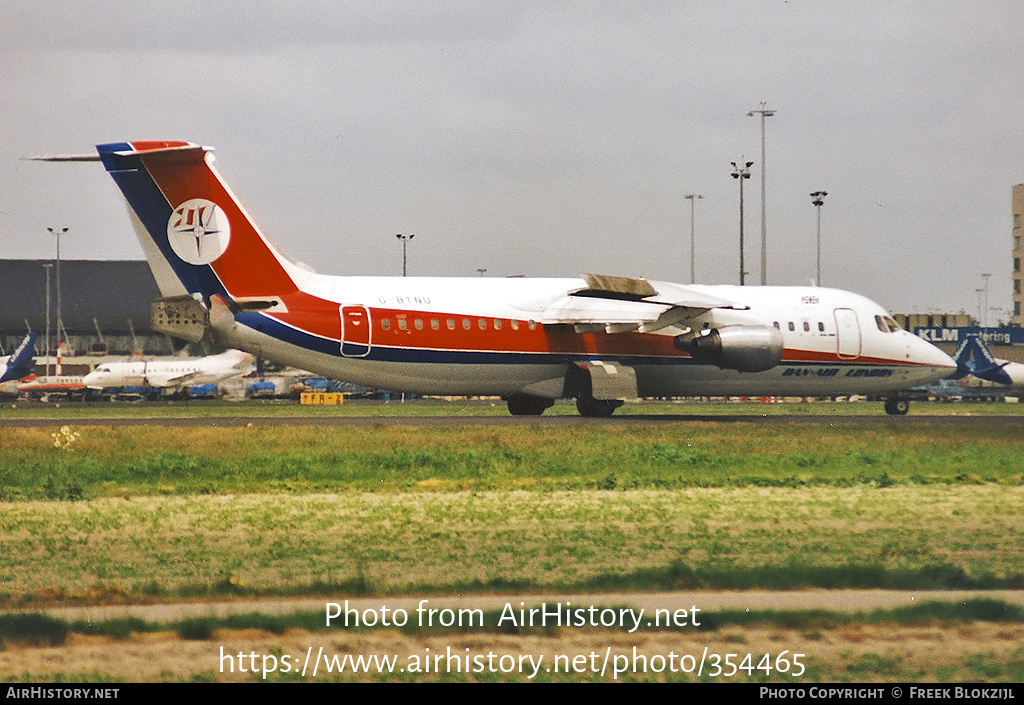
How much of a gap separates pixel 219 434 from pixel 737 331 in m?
18.1

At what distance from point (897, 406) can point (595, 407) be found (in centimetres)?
1403

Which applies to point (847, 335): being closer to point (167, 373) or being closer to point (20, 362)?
point (167, 373)

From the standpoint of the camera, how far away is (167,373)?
89.5 m

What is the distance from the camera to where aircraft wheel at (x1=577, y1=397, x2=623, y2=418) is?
42.7 meters

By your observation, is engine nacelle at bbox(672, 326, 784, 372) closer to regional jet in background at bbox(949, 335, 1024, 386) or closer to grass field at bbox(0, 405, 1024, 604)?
grass field at bbox(0, 405, 1024, 604)

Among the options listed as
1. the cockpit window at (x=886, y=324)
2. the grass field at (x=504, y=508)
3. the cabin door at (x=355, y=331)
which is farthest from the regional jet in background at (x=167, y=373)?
the grass field at (x=504, y=508)

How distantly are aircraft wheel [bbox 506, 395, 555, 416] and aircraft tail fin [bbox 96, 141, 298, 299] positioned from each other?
9.51m

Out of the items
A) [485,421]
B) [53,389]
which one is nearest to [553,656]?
[485,421]

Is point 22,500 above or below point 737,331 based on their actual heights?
below

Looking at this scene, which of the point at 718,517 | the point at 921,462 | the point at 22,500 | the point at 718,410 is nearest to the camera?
the point at 718,517

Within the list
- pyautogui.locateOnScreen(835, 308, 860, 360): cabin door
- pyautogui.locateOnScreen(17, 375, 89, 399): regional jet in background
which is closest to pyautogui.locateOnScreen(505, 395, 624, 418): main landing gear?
pyautogui.locateOnScreen(835, 308, 860, 360): cabin door
